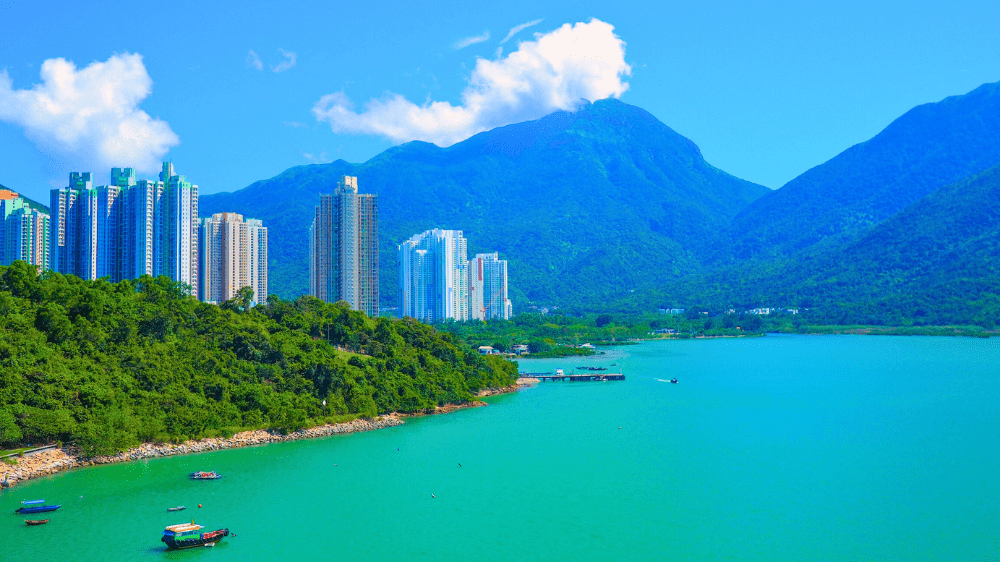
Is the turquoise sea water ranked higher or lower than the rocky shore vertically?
lower

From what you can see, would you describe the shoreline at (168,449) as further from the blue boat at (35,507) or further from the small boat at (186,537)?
the small boat at (186,537)

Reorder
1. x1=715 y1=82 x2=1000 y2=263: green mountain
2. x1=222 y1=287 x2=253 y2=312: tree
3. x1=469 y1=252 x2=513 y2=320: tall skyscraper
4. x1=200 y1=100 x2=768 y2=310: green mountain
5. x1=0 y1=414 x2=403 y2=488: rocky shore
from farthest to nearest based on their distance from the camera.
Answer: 1. x1=715 y1=82 x2=1000 y2=263: green mountain
2. x1=200 y1=100 x2=768 y2=310: green mountain
3. x1=469 y1=252 x2=513 y2=320: tall skyscraper
4. x1=222 y1=287 x2=253 y2=312: tree
5. x1=0 y1=414 x2=403 y2=488: rocky shore

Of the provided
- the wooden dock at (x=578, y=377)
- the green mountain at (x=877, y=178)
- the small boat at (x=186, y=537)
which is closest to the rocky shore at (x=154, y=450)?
the small boat at (x=186, y=537)

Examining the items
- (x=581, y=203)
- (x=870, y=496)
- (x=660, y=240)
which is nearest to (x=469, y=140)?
(x=581, y=203)

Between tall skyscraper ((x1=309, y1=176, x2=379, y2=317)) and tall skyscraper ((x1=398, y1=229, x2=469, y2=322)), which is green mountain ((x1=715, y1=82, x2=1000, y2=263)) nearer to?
tall skyscraper ((x1=398, y1=229, x2=469, y2=322))

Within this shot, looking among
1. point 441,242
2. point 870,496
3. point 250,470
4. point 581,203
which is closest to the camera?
point 870,496

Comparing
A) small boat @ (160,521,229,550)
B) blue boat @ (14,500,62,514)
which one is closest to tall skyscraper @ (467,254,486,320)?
blue boat @ (14,500,62,514)

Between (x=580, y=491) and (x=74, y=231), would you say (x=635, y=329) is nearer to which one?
(x=74, y=231)

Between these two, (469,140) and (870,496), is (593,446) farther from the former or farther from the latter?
(469,140)
